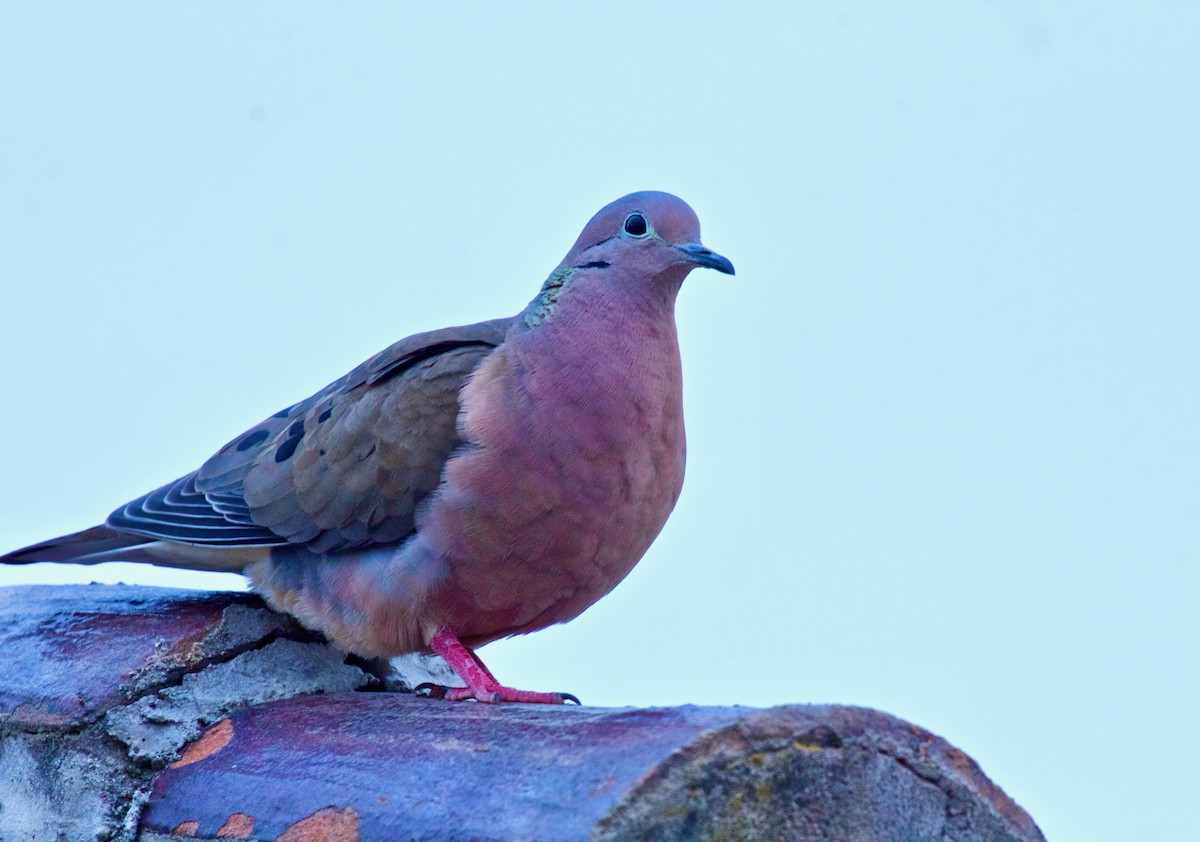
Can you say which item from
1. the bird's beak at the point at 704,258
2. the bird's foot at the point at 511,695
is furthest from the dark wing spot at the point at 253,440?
the bird's beak at the point at 704,258

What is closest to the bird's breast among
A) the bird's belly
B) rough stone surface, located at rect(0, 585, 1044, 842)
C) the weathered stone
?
the bird's belly

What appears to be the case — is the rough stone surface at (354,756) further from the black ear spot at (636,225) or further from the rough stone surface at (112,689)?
the black ear spot at (636,225)

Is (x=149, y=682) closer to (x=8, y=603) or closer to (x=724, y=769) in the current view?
(x=8, y=603)

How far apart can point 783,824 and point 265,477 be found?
208 centimetres

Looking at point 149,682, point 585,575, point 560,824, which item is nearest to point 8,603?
point 149,682

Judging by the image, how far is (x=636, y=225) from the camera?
142 inches

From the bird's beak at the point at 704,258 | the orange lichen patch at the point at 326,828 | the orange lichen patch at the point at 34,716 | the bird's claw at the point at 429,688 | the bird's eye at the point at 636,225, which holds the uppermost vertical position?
the bird's eye at the point at 636,225

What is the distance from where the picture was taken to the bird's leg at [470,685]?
117 inches

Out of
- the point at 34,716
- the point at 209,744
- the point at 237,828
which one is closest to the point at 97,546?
the point at 34,716

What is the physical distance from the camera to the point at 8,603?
3.26m

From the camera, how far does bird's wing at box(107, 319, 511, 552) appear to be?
3.29 meters

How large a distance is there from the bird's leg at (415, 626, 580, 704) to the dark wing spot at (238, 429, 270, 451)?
0.90 m

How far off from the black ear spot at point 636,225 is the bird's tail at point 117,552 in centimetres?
136

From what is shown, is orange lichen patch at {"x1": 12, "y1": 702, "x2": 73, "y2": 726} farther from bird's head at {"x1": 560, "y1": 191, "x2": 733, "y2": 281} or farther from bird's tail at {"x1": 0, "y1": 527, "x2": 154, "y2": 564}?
bird's head at {"x1": 560, "y1": 191, "x2": 733, "y2": 281}
